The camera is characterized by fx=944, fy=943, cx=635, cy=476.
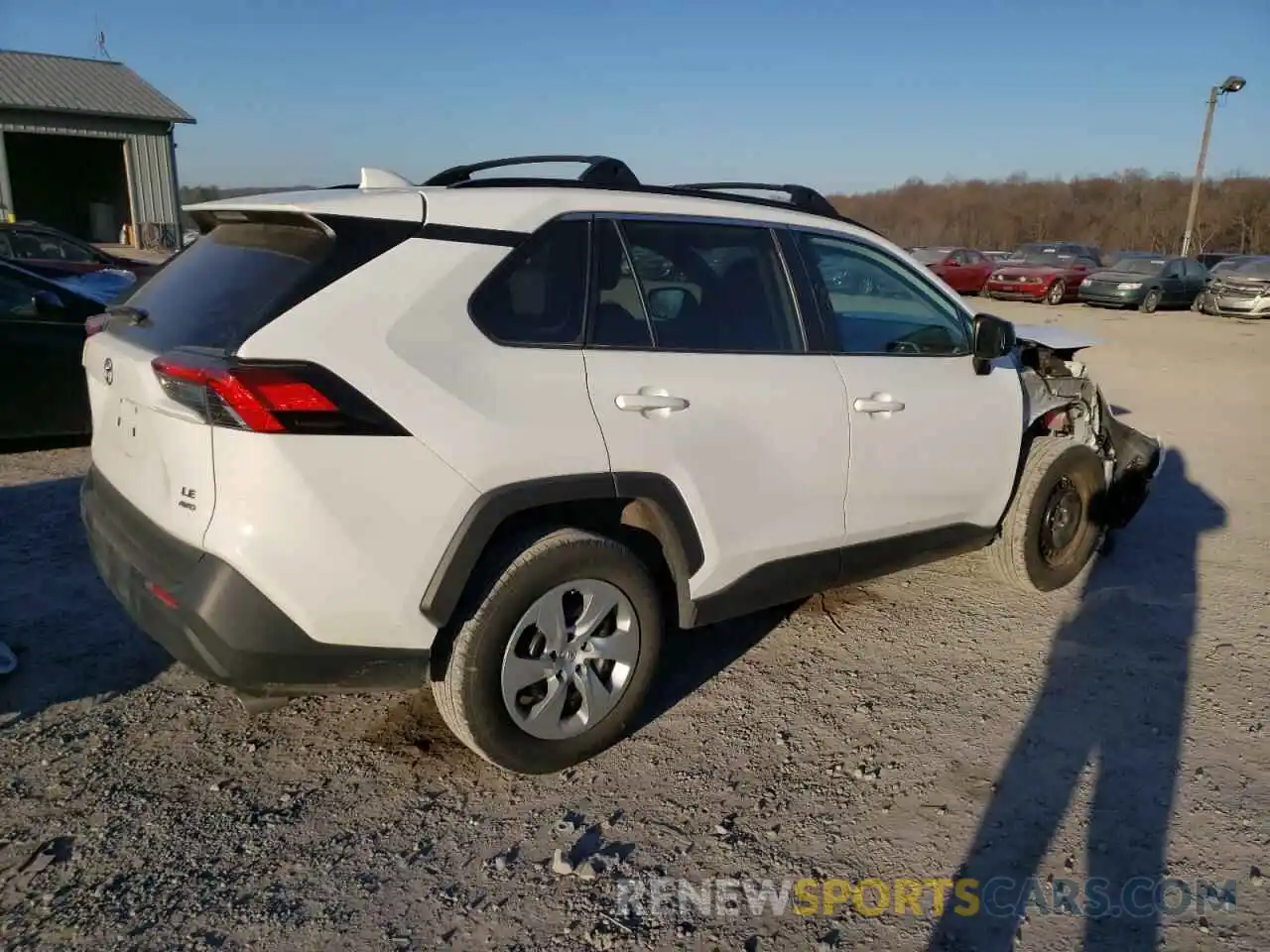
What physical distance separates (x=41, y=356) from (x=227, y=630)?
16.2 feet

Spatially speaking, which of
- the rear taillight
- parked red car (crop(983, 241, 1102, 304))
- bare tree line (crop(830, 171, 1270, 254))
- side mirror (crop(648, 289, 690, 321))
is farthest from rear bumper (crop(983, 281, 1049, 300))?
bare tree line (crop(830, 171, 1270, 254))

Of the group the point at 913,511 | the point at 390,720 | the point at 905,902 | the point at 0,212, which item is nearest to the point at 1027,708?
the point at 913,511

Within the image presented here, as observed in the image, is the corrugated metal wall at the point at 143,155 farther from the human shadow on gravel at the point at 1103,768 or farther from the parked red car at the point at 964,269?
the human shadow on gravel at the point at 1103,768

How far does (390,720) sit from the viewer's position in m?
3.38

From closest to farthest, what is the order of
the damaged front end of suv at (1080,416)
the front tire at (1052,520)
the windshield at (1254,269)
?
the front tire at (1052,520) → the damaged front end of suv at (1080,416) → the windshield at (1254,269)

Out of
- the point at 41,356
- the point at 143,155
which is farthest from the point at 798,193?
the point at 143,155

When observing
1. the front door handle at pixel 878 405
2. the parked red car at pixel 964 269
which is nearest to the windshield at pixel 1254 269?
the parked red car at pixel 964 269

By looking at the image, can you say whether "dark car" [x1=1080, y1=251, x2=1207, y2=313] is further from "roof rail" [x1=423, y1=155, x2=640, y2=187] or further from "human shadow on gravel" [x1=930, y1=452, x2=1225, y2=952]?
"roof rail" [x1=423, y1=155, x2=640, y2=187]

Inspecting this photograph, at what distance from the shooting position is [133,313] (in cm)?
297

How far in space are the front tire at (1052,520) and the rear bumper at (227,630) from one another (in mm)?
3071

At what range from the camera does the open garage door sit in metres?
29.2

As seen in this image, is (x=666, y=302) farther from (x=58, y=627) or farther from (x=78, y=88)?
(x=78, y=88)

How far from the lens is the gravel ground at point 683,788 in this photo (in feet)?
8.06

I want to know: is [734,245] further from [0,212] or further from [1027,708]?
[0,212]
